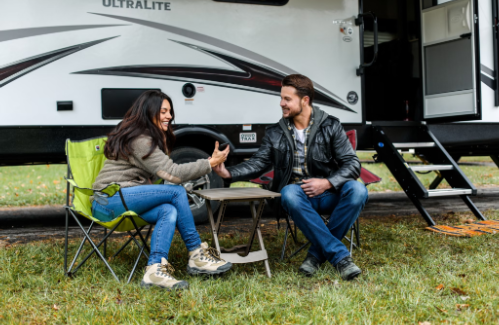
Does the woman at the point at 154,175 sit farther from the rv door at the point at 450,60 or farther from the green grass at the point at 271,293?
the rv door at the point at 450,60

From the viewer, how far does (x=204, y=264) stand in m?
2.76

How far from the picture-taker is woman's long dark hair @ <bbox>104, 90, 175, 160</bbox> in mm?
2840

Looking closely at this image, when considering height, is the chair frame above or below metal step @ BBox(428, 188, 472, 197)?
below

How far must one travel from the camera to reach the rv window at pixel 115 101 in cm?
439

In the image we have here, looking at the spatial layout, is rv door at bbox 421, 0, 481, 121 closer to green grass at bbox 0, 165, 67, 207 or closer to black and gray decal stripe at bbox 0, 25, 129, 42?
black and gray decal stripe at bbox 0, 25, 129, 42

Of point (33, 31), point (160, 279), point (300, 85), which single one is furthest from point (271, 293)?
point (33, 31)

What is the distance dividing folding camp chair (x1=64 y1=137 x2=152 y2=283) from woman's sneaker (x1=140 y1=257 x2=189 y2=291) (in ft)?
0.49

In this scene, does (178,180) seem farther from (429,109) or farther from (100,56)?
(429,109)

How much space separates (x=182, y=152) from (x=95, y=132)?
0.80 metres

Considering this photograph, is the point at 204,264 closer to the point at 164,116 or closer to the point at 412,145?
the point at 164,116

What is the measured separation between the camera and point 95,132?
14.4 feet

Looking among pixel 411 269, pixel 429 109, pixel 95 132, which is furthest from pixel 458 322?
Answer: pixel 429 109

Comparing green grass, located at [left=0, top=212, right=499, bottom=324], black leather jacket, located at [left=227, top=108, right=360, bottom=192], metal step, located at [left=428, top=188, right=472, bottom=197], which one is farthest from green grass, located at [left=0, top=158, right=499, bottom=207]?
black leather jacket, located at [left=227, top=108, right=360, bottom=192]

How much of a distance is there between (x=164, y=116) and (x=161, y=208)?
0.56m
